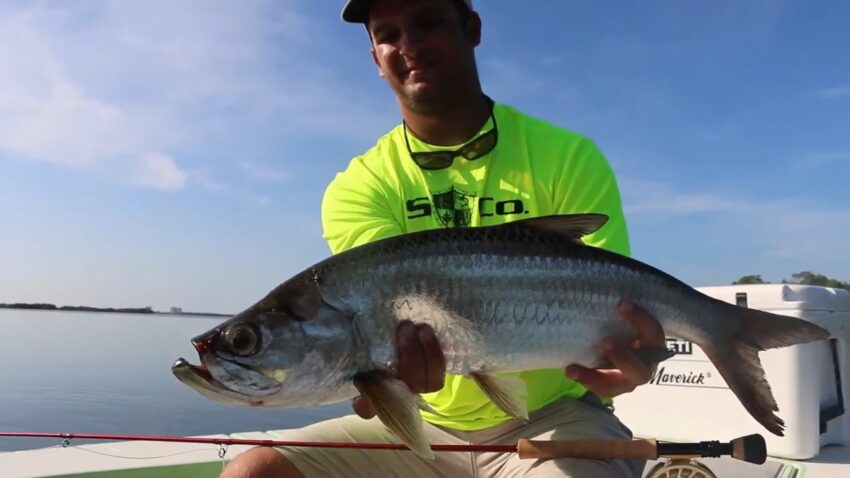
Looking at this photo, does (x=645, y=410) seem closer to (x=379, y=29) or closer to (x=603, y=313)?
(x=603, y=313)

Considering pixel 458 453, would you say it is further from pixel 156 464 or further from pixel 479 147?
pixel 156 464

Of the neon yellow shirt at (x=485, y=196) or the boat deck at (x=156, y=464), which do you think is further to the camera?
the boat deck at (x=156, y=464)

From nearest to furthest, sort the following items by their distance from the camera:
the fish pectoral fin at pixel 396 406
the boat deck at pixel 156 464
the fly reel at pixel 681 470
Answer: the fish pectoral fin at pixel 396 406 < the fly reel at pixel 681 470 < the boat deck at pixel 156 464

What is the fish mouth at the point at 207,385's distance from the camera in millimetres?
2449

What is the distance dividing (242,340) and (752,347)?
2030 millimetres

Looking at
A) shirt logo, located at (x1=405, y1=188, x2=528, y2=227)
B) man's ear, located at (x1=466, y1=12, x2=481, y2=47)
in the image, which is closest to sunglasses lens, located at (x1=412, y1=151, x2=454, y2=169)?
shirt logo, located at (x1=405, y1=188, x2=528, y2=227)

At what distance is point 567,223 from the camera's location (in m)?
2.84

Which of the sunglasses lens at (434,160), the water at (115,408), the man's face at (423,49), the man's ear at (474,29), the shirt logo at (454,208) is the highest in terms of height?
the man's ear at (474,29)

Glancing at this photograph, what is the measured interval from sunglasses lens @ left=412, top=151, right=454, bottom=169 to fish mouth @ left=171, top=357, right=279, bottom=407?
1.75 m

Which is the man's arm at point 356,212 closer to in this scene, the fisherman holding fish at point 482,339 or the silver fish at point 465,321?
the fisherman holding fish at point 482,339

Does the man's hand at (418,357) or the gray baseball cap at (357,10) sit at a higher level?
the gray baseball cap at (357,10)

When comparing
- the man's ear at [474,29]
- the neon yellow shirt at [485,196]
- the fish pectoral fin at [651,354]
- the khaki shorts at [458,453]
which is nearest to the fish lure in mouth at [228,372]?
the khaki shorts at [458,453]

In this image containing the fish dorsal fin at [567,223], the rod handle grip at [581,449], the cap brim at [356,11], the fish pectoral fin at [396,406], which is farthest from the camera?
the cap brim at [356,11]

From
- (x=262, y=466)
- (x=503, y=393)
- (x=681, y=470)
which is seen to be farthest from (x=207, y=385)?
(x=681, y=470)
